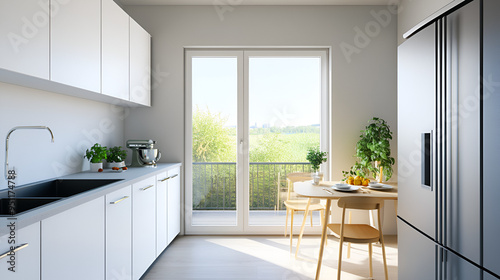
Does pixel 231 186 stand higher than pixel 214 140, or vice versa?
pixel 214 140

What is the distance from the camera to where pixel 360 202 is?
2266 millimetres

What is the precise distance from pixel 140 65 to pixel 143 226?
5.64 feet

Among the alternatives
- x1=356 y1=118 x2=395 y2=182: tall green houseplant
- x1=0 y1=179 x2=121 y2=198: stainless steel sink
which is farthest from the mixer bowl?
x1=356 y1=118 x2=395 y2=182: tall green houseplant

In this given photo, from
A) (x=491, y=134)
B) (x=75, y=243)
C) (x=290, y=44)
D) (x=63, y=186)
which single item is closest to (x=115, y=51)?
(x=63, y=186)

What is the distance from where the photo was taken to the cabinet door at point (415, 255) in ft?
4.99

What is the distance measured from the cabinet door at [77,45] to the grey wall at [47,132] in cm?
39

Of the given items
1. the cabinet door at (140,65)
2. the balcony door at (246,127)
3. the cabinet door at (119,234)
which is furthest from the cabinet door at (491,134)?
the cabinet door at (140,65)

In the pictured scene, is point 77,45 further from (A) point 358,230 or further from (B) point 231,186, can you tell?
(A) point 358,230

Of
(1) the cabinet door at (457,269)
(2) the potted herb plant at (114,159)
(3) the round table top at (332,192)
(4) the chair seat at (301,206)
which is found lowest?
(4) the chair seat at (301,206)

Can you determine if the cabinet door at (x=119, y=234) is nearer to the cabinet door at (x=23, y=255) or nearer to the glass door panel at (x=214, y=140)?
the cabinet door at (x=23, y=255)

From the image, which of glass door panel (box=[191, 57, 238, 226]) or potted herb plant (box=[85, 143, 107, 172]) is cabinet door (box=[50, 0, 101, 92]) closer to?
potted herb plant (box=[85, 143, 107, 172])

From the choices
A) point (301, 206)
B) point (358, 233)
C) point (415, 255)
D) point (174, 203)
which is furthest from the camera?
point (174, 203)

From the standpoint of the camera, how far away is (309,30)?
3.61 meters

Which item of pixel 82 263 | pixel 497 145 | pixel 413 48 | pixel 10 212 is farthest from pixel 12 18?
pixel 497 145
